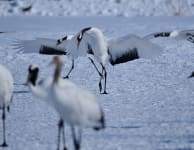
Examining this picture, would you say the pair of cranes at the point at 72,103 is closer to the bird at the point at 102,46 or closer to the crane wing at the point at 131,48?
the bird at the point at 102,46

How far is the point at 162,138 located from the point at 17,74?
6.05m

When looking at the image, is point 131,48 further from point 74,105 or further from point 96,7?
point 96,7

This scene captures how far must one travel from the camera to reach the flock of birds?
604 cm

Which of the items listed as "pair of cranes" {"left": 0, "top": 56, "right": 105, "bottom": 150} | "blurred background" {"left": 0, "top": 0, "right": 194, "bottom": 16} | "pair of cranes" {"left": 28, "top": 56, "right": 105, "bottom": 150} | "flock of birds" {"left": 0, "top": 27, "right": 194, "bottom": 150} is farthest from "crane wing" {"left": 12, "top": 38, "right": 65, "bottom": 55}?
"blurred background" {"left": 0, "top": 0, "right": 194, "bottom": 16}

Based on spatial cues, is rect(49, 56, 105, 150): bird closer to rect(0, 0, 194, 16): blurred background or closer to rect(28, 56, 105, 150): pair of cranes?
rect(28, 56, 105, 150): pair of cranes

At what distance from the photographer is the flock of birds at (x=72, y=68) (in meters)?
6.04

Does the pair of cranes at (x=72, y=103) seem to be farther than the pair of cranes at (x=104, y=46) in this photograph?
No

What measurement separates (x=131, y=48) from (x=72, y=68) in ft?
5.21

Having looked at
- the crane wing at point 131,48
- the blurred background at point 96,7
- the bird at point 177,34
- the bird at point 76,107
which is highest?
the blurred background at point 96,7

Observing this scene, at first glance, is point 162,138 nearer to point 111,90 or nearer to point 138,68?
point 111,90

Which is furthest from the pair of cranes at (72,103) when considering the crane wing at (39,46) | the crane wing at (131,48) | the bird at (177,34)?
the crane wing at (39,46)

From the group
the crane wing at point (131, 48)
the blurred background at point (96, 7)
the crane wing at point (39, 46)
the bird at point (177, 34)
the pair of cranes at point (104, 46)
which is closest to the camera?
the bird at point (177, 34)

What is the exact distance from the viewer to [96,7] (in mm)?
24438

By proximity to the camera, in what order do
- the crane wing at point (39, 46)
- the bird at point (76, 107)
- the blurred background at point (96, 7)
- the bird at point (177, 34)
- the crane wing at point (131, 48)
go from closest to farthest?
1. the bird at point (76, 107)
2. the bird at point (177, 34)
3. the crane wing at point (131, 48)
4. the crane wing at point (39, 46)
5. the blurred background at point (96, 7)
